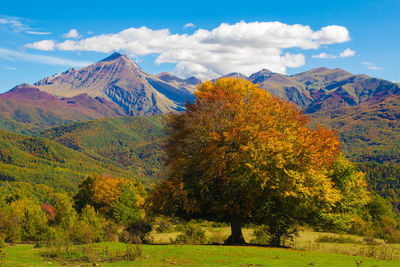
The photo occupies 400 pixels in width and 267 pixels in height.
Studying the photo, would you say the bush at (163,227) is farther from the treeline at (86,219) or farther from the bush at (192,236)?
the bush at (192,236)

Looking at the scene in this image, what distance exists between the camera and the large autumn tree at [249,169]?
969 inches

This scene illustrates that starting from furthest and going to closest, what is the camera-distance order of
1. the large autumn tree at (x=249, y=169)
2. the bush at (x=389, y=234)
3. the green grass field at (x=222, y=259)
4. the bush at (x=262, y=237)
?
the bush at (x=389, y=234) → the bush at (x=262, y=237) → the large autumn tree at (x=249, y=169) → the green grass field at (x=222, y=259)

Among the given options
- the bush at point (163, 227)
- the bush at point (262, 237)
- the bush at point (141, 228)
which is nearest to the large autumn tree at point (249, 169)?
the bush at point (262, 237)

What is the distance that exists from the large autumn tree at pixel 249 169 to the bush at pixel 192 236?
2521 millimetres

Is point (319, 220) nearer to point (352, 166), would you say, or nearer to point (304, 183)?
point (304, 183)

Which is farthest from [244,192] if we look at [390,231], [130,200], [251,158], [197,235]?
[130,200]

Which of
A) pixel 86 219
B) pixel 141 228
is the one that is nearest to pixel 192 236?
pixel 141 228

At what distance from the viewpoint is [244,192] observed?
85.9ft

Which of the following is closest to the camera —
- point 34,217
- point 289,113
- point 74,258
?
point 74,258

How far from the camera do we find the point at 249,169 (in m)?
24.4

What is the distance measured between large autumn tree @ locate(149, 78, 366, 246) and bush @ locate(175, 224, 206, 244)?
252 centimetres

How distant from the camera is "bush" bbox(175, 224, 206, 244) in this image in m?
29.9

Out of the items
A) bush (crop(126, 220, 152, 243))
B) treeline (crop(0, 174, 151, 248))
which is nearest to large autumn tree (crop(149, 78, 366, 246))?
bush (crop(126, 220, 152, 243))

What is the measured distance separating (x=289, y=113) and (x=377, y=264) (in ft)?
57.2
